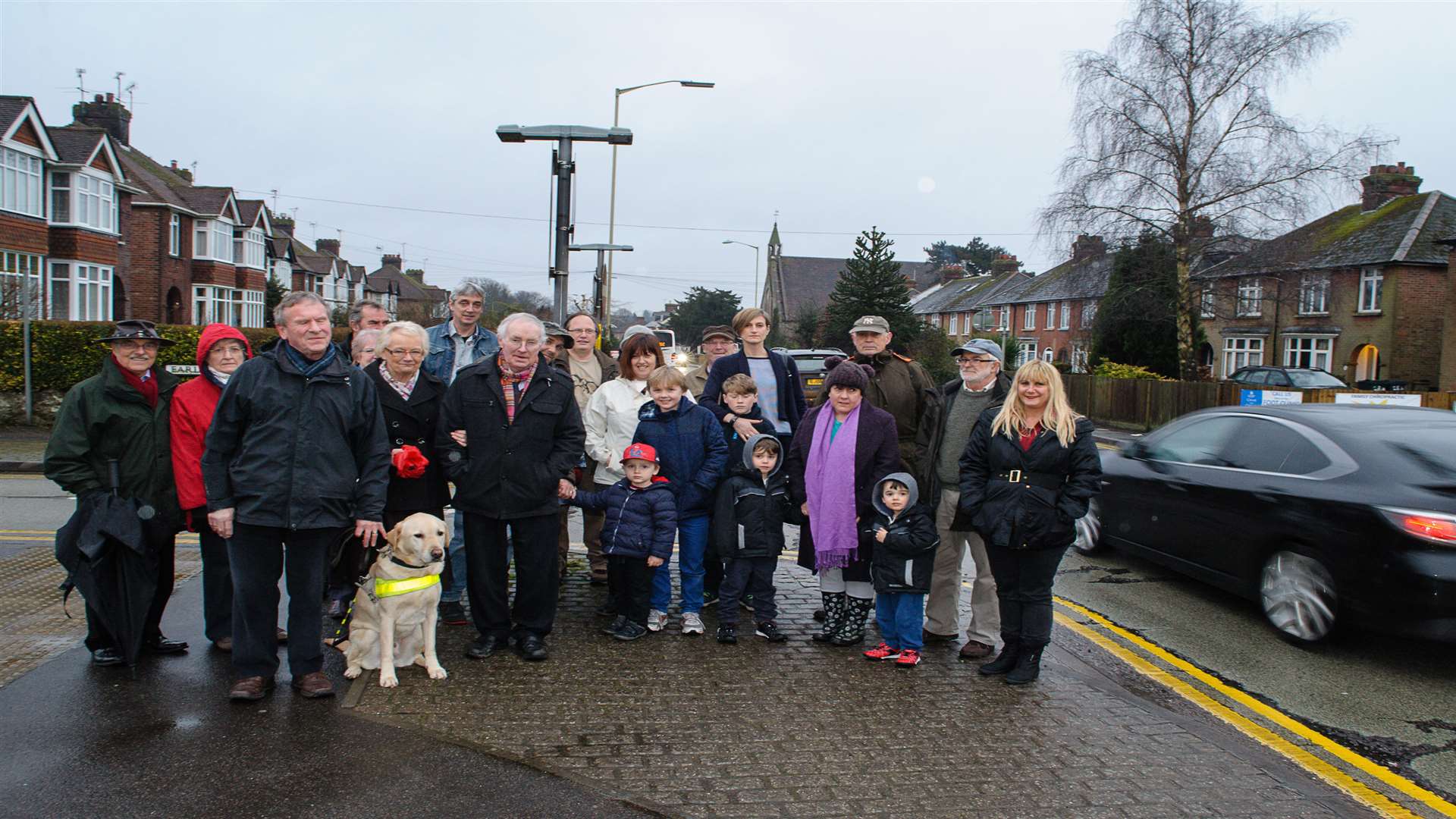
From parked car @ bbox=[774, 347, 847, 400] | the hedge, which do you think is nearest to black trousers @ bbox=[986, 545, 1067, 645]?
parked car @ bbox=[774, 347, 847, 400]

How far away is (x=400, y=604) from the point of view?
4762 millimetres

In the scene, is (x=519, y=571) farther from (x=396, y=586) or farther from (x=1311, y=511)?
(x=1311, y=511)

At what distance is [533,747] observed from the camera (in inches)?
158

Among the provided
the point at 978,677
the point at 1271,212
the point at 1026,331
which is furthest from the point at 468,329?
the point at 1026,331

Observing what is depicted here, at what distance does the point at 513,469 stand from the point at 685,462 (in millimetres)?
1157

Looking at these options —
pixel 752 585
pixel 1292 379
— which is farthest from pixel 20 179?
pixel 1292 379

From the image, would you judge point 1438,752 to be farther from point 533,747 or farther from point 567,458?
point 567,458

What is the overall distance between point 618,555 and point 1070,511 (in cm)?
259

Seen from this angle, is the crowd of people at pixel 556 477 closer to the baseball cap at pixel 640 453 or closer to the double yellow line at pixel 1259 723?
the baseball cap at pixel 640 453

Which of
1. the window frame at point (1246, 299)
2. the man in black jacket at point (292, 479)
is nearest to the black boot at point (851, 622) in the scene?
the man in black jacket at point (292, 479)

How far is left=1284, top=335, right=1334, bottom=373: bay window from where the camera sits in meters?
36.7

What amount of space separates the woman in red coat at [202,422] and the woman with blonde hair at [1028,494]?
4.01 metres

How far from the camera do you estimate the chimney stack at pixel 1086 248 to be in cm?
3183

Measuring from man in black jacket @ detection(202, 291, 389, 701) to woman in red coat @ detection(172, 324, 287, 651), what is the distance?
0.44 meters
